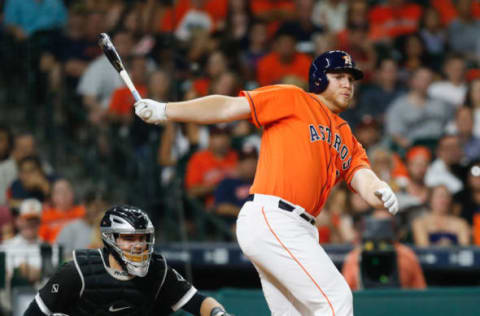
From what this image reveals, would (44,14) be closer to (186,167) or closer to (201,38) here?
(201,38)

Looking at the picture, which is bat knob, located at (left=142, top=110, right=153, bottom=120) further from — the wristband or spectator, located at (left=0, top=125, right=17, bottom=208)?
spectator, located at (left=0, top=125, right=17, bottom=208)

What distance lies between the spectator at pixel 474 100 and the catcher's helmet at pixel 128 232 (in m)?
5.05

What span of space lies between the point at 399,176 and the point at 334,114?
393 cm

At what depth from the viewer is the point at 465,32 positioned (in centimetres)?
1000

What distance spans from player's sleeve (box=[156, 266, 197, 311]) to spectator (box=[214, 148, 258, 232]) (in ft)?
11.9

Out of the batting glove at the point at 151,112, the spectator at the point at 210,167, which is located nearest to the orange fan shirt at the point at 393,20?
the spectator at the point at 210,167

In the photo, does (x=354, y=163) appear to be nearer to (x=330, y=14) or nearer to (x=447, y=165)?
(x=447, y=165)

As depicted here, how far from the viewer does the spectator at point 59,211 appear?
8256mm

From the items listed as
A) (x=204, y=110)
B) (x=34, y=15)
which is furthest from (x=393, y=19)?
(x=204, y=110)

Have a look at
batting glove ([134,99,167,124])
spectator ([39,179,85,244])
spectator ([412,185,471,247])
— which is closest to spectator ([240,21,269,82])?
spectator ([39,179,85,244])

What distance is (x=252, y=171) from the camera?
8.30 m

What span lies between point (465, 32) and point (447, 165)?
2265 mm

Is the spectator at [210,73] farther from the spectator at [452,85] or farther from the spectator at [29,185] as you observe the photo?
the spectator at [452,85]

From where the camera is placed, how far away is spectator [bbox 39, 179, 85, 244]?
8.26 meters
